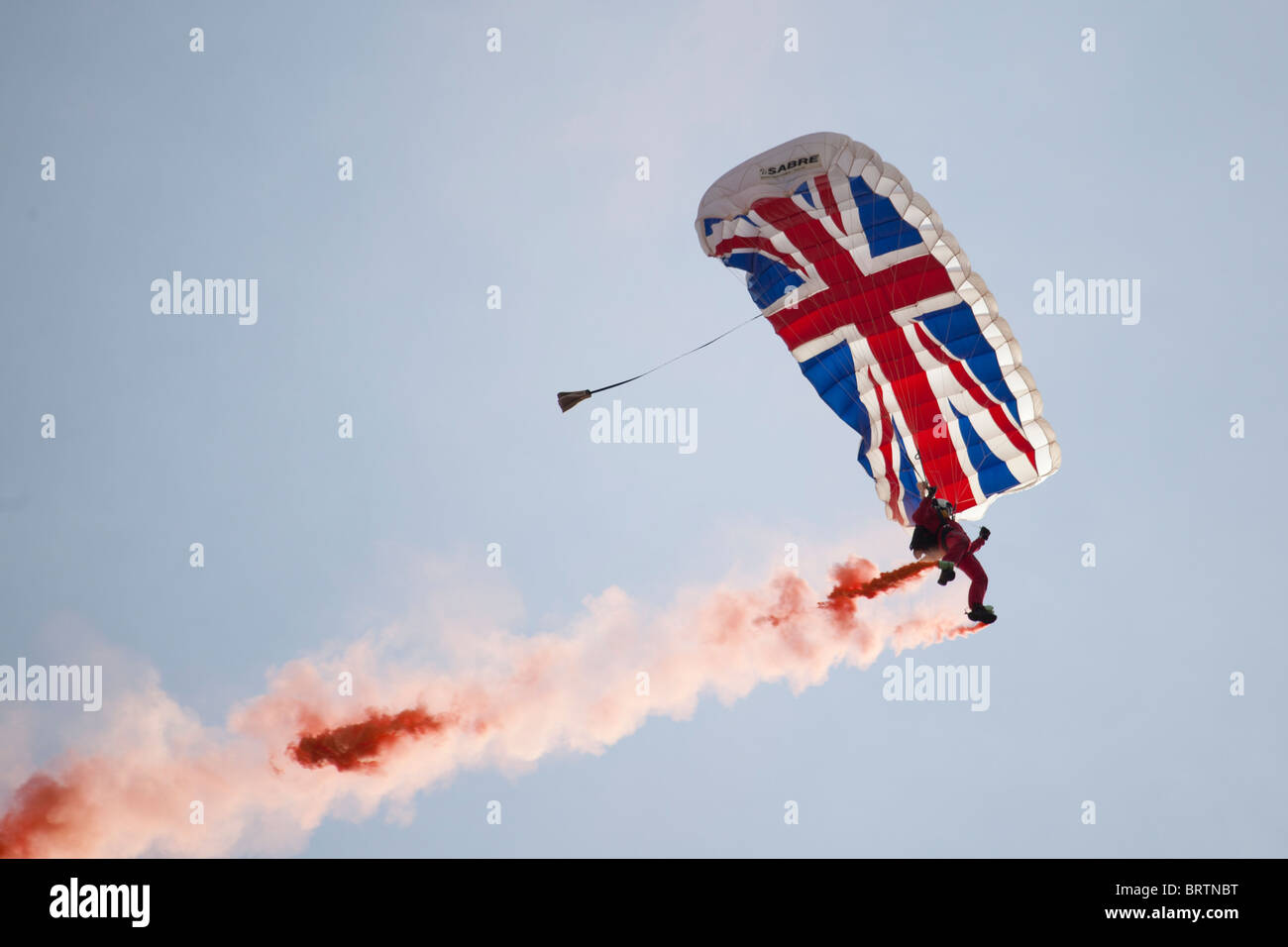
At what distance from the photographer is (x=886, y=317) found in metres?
22.7

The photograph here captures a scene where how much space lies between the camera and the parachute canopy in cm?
2181

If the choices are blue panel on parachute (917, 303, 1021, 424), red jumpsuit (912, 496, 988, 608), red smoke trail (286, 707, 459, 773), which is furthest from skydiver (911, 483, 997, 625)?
red smoke trail (286, 707, 459, 773)

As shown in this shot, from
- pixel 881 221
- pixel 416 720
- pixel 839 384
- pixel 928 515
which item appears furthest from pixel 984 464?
pixel 416 720

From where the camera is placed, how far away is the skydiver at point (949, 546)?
67.3 ft

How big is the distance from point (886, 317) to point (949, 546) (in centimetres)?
372

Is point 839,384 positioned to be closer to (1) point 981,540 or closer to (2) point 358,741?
(1) point 981,540

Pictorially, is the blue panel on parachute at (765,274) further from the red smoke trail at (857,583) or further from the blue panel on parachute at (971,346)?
the red smoke trail at (857,583)

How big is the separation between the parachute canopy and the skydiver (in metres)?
1.31

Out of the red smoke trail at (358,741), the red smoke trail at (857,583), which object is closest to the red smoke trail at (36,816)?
the red smoke trail at (358,741)

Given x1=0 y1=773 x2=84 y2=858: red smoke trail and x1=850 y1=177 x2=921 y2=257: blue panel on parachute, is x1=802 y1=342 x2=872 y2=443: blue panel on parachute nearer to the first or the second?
x1=850 y1=177 x2=921 y2=257: blue panel on parachute
